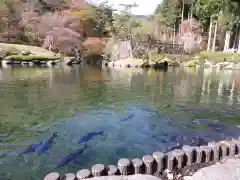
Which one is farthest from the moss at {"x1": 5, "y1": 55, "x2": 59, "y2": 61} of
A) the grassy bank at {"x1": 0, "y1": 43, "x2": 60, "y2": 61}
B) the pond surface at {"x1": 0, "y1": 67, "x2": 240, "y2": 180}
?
the pond surface at {"x1": 0, "y1": 67, "x2": 240, "y2": 180}

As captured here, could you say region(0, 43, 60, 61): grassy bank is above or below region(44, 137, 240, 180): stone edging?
above

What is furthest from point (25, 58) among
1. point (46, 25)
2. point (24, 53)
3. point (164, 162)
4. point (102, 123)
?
point (164, 162)

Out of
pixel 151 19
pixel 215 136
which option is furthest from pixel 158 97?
pixel 151 19

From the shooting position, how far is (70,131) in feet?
18.0

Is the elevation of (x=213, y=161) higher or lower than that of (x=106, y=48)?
lower

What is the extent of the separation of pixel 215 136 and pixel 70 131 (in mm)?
3637

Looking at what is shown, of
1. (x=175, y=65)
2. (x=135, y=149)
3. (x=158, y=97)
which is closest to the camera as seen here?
(x=135, y=149)

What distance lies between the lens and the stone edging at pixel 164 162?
2.89 meters

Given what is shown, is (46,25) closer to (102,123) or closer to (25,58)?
(25,58)

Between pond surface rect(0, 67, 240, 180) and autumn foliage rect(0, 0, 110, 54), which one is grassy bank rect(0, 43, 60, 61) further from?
pond surface rect(0, 67, 240, 180)

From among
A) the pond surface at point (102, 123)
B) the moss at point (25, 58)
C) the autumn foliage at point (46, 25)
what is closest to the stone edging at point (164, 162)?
the pond surface at point (102, 123)

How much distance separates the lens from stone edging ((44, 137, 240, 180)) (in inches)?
114

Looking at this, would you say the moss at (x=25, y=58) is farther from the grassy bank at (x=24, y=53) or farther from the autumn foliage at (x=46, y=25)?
the autumn foliage at (x=46, y=25)

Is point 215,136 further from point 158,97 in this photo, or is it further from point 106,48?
point 106,48
